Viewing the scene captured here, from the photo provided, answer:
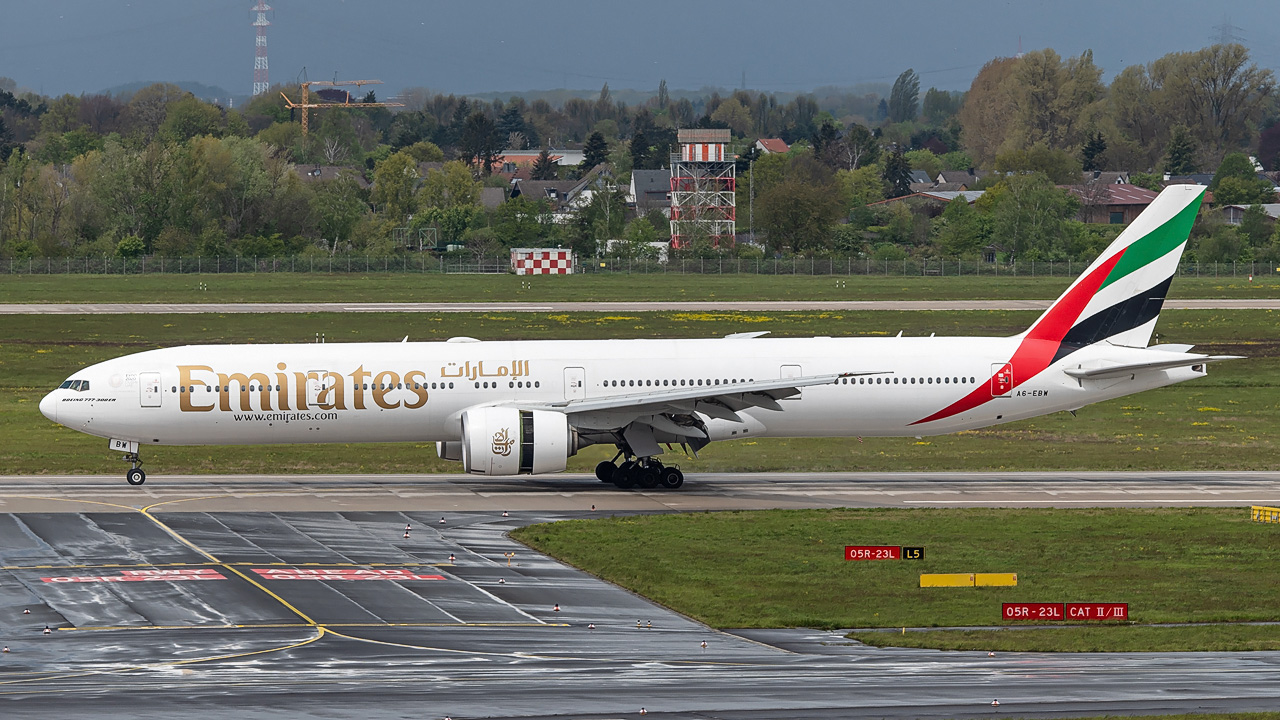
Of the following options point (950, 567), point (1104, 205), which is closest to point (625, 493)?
point (950, 567)

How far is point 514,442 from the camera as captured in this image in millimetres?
39375

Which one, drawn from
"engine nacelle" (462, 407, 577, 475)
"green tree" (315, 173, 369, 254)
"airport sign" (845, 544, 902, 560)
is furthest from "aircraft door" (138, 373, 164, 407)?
"green tree" (315, 173, 369, 254)

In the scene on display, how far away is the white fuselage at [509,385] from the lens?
134 ft

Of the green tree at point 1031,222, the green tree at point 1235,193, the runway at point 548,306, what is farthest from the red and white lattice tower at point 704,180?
the green tree at point 1235,193

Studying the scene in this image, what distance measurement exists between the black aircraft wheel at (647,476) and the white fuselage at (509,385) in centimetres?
181

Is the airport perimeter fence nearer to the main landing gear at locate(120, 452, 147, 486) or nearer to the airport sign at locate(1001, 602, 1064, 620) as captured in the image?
the main landing gear at locate(120, 452, 147, 486)

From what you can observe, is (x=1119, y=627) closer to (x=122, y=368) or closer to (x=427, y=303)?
(x=122, y=368)

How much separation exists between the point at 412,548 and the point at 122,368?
1346 centimetres

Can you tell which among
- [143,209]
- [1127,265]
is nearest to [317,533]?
[1127,265]

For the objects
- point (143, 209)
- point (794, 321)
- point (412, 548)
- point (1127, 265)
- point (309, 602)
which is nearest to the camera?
point (309, 602)

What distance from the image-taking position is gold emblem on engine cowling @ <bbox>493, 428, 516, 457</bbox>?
3928 cm

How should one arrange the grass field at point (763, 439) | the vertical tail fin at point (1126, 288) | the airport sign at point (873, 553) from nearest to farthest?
the airport sign at point (873, 553) < the vertical tail fin at point (1126, 288) < the grass field at point (763, 439)

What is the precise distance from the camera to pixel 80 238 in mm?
158375

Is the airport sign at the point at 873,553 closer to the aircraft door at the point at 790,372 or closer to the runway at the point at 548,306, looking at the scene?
the aircraft door at the point at 790,372
